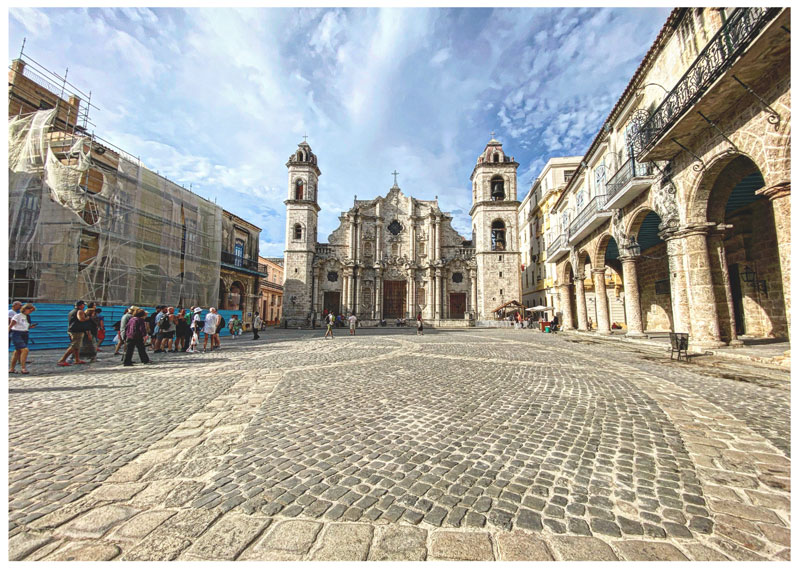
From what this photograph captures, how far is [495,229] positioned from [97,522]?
1378 inches

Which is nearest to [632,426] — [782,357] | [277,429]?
[277,429]

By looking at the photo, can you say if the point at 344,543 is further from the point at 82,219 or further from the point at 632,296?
the point at 82,219

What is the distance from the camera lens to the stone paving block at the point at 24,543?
1751mm

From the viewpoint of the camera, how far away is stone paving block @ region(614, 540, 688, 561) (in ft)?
5.78

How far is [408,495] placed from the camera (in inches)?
91.6

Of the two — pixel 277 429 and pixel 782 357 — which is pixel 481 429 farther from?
pixel 782 357

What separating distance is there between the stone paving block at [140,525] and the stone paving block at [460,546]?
166 cm

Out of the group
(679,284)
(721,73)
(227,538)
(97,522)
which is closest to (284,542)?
(227,538)

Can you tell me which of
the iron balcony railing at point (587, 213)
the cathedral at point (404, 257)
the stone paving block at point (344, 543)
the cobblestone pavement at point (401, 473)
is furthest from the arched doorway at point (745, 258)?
the cathedral at point (404, 257)

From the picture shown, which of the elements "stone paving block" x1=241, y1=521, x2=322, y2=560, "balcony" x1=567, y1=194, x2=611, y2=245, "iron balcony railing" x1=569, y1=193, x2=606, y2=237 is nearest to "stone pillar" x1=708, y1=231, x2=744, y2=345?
"balcony" x1=567, y1=194, x2=611, y2=245

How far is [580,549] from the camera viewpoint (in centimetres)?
180

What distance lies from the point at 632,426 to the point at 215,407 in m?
5.30

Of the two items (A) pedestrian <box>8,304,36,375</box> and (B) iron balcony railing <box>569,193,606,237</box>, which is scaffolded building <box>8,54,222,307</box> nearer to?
(A) pedestrian <box>8,304,36,375</box>

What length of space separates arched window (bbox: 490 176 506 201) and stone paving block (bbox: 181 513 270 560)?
35.7 m
